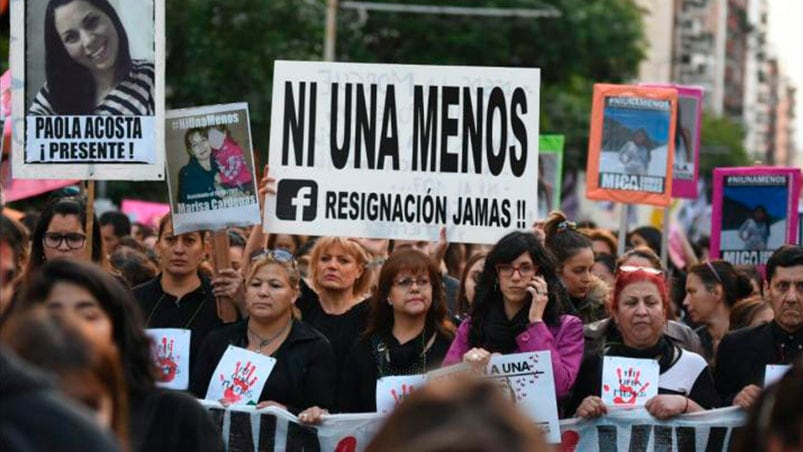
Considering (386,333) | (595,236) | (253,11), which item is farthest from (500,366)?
(253,11)

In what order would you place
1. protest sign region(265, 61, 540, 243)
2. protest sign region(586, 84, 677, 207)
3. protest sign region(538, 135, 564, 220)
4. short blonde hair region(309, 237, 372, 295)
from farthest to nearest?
protest sign region(538, 135, 564, 220), protest sign region(586, 84, 677, 207), protest sign region(265, 61, 540, 243), short blonde hair region(309, 237, 372, 295)

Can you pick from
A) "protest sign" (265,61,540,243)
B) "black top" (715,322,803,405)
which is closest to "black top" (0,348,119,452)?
"black top" (715,322,803,405)

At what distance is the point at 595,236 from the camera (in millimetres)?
11367

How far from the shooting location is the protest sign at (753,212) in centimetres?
1158

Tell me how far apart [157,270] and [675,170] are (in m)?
5.06

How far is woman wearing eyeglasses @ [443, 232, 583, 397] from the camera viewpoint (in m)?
7.08

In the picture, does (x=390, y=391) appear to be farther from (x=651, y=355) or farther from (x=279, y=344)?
(x=651, y=355)

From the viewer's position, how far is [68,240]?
27.6 feet

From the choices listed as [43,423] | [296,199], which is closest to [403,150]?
[296,199]

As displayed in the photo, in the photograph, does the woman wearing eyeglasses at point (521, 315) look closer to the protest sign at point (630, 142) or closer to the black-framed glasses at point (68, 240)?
the black-framed glasses at point (68, 240)

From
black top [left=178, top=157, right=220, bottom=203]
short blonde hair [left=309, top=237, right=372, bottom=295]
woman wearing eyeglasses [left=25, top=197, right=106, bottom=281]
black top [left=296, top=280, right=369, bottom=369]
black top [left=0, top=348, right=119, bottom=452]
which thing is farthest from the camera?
short blonde hair [left=309, top=237, right=372, bottom=295]

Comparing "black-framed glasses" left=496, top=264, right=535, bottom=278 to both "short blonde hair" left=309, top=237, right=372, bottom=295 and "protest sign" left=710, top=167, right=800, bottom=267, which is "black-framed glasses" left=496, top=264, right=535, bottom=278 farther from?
"protest sign" left=710, top=167, right=800, bottom=267

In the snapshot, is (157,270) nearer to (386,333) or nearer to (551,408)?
(386,333)

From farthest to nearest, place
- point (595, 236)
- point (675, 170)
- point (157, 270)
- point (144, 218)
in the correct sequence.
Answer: point (144, 218), point (675, 170), point (595, 236), point (157, 270)
